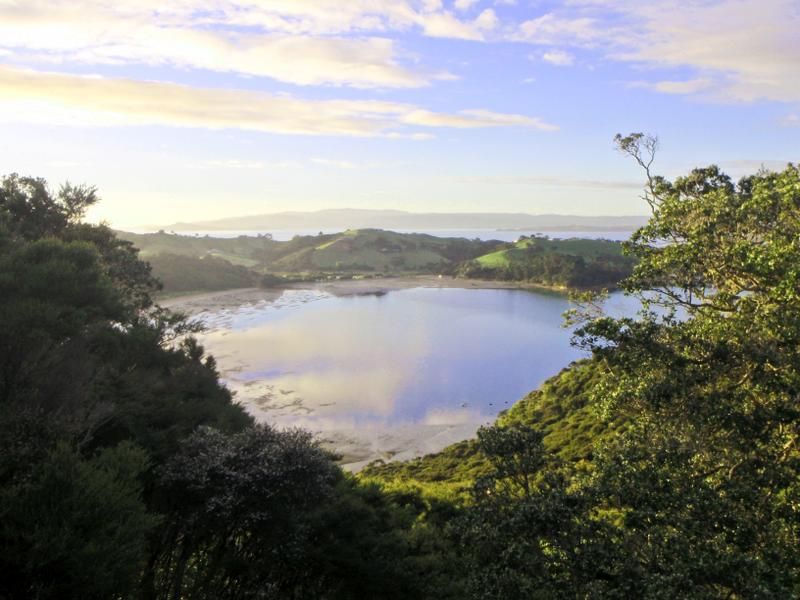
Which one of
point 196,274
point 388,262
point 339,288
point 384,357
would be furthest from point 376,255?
point 384,357

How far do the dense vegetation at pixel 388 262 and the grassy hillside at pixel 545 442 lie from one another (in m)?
77.1

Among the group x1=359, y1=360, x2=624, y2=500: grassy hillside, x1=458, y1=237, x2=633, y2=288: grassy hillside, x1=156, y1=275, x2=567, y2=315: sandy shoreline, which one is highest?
x1=458, y1=237, x2=633, y2=288: grassy hillside

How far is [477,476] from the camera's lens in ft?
50.6

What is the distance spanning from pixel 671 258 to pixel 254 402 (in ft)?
132

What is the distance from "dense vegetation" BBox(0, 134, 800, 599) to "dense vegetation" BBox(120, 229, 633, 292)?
299ft

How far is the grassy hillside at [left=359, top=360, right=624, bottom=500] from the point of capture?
94.0ft

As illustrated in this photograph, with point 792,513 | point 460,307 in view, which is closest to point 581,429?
point 792,513

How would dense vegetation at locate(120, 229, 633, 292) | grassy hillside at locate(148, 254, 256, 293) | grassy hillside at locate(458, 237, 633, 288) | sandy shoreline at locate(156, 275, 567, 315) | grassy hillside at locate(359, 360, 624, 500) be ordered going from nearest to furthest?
grassy hillside at locate(359, 360, 624, 500) < sandy shoreline at locate(156, 275, 567, 315) < grassy hillside at locate(148, 254, 256, 293) < grassy hillside at locate(458, 237, 633, 288) < dense vegetation at locate(120, 229, 633, 292)

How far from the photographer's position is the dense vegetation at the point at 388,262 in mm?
130875

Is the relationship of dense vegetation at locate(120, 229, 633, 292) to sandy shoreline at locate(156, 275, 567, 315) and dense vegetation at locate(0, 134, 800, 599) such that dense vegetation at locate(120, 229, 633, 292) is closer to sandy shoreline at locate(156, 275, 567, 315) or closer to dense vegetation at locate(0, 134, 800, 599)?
sandy shoreline at locate(156, 275, 567, 315)

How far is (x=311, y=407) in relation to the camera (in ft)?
157

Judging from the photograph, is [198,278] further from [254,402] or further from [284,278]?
[254,402]

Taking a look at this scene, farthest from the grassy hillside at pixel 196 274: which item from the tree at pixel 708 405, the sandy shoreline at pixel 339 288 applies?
the tree at pixel 708 405

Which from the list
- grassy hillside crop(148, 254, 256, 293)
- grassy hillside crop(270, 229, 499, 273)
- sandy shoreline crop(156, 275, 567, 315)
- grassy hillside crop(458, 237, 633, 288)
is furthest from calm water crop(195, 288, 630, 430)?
grassy hillside crop(270, 229, 499, 273)
